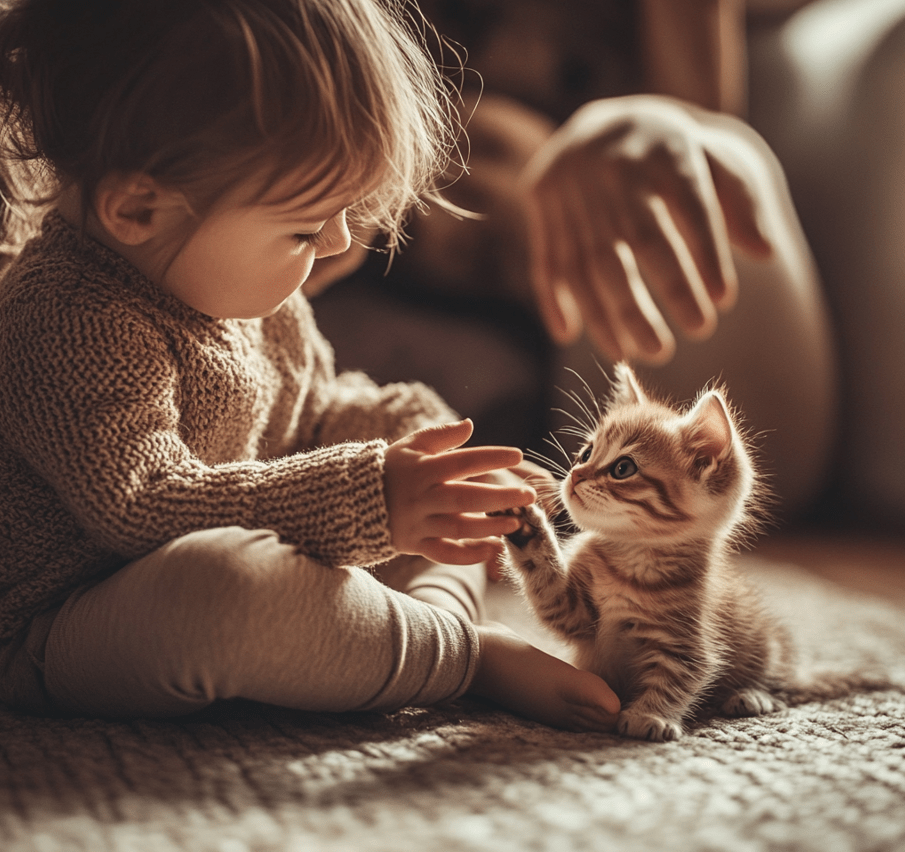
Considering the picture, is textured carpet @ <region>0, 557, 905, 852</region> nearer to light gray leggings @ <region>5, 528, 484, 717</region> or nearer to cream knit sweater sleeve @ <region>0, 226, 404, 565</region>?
light gray leggings @ <region>5, 528, 484, 717</region>

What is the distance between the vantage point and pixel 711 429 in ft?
2.45

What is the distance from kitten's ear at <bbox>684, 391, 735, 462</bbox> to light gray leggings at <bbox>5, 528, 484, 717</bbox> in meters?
0.26

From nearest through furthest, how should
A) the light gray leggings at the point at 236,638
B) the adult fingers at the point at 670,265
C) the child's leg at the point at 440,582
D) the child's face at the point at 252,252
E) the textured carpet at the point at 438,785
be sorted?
the textured carpet at the point at 438,785 < the light gray leggings at the point at 236,638 < the child's face at the point at 252,252 < the child's leg at the point at 440,582 < the adult fingers at the point at 670,265

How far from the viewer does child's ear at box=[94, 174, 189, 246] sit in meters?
0.69

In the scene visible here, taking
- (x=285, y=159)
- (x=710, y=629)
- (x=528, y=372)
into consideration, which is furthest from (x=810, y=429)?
(x=285, y=159)

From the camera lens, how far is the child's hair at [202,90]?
66 cm

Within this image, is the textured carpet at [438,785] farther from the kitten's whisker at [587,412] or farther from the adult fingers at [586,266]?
the adult fingers at [586,266]

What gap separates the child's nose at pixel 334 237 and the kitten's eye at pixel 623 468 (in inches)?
11.8

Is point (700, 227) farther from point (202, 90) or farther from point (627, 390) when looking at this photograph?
point (202, 90)

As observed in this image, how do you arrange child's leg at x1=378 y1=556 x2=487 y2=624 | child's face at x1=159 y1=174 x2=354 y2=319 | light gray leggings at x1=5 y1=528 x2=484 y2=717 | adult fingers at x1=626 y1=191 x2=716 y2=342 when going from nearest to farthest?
light gray leggings at x1=5 y1=528 x2=484 y2=717, child's face at x1=159 y1=174 x2=354 y2=319, child's leg at x1=378 y1=556 x2=487 y2=624, adult fingers at x1=626 y1=191 x2=716 y2=342

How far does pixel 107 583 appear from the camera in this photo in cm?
65

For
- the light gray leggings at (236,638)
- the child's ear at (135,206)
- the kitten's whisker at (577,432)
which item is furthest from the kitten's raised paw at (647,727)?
the child's ear at (135,206)

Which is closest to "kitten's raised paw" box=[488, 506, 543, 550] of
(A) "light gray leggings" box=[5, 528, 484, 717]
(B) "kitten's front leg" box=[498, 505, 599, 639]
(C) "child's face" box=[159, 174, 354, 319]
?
(B) "kitten's front leg" box=[498, 505, 599, 639]

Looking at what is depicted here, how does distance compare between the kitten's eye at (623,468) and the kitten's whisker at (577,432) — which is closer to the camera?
the kitten's eye at (623,468)
